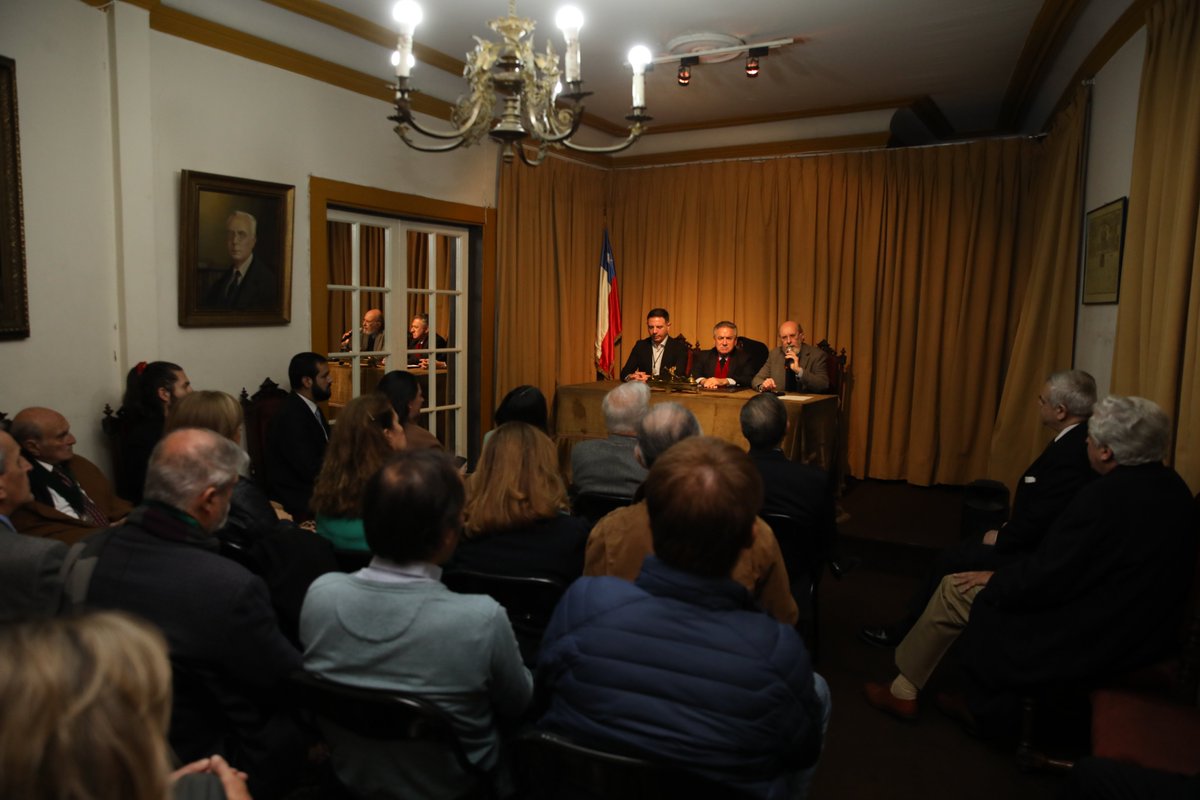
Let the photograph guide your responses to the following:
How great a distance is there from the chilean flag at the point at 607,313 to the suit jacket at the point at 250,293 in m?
3.19

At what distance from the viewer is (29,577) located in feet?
5.65

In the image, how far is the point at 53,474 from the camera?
9.02 feet

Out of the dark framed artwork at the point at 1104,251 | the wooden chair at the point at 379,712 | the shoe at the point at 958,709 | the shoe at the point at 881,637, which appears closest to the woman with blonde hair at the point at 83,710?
the wooden chair at the point at 379,712

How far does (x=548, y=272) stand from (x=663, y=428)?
4.09 metres

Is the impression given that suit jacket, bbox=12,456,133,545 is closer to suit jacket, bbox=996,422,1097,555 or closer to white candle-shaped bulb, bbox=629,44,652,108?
white candle-shaped bulb, bbox=629,44,652,108

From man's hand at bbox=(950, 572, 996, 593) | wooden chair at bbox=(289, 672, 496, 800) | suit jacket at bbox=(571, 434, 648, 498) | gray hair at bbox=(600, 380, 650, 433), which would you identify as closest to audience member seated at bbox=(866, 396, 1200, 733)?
man's hand at bbox=(950, 572, 996, 593)

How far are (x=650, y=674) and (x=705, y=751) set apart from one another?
0.50 ft

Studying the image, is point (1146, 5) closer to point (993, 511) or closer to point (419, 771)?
point (993, 511)

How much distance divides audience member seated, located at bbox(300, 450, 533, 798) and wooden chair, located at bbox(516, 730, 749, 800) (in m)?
0.22

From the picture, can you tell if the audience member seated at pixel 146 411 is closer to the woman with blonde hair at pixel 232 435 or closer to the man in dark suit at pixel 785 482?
the woman with blonde hair at pixel 232 435

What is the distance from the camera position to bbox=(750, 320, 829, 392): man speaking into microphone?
565 centimetres

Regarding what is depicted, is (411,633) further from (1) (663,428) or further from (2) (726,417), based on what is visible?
(2) (726,417)

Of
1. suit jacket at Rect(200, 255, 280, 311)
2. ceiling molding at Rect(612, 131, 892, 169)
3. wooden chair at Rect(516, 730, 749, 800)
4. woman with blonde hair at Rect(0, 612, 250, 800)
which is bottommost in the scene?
wooden chair at Rect(516, 730, 749, 800)

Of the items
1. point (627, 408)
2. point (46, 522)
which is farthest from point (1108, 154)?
point (46, 522)
